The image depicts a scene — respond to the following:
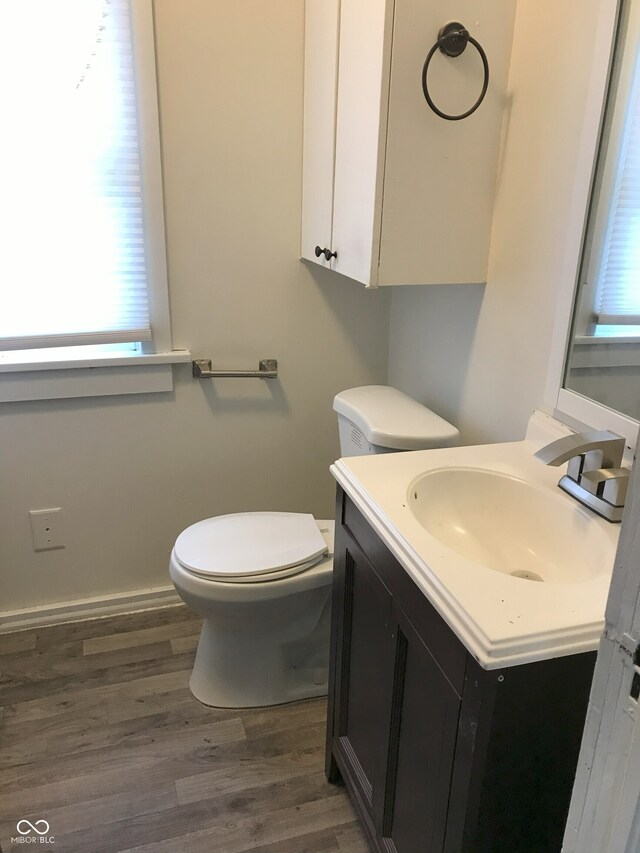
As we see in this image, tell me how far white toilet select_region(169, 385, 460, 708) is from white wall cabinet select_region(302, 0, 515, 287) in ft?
1.26

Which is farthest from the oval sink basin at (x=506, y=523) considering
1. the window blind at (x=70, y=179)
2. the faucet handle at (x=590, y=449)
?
the window blind at (x=70, y=179)

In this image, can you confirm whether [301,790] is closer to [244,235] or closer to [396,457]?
[396,457]

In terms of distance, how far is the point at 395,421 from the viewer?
1742 mm

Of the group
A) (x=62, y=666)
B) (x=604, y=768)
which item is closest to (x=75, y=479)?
(x=62, y=666)

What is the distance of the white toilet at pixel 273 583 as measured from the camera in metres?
1.69

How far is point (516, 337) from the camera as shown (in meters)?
1.56

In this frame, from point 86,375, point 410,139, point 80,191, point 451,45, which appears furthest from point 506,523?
point 80,191

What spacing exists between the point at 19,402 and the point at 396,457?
119 centimetres

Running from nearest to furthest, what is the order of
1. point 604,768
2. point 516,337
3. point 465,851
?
point 604,768, point 465,851, point 516,337

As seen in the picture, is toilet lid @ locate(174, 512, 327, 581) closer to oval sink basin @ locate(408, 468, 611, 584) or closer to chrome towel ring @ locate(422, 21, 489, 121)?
oval sink basin @ locate(408, 468, 611, 584)

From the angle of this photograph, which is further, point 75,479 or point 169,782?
point 75,479

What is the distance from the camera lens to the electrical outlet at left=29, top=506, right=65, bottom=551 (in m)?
2.08

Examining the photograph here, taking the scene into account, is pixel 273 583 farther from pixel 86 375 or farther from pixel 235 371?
pixel 86 375

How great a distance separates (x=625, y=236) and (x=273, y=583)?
43.5 inches
